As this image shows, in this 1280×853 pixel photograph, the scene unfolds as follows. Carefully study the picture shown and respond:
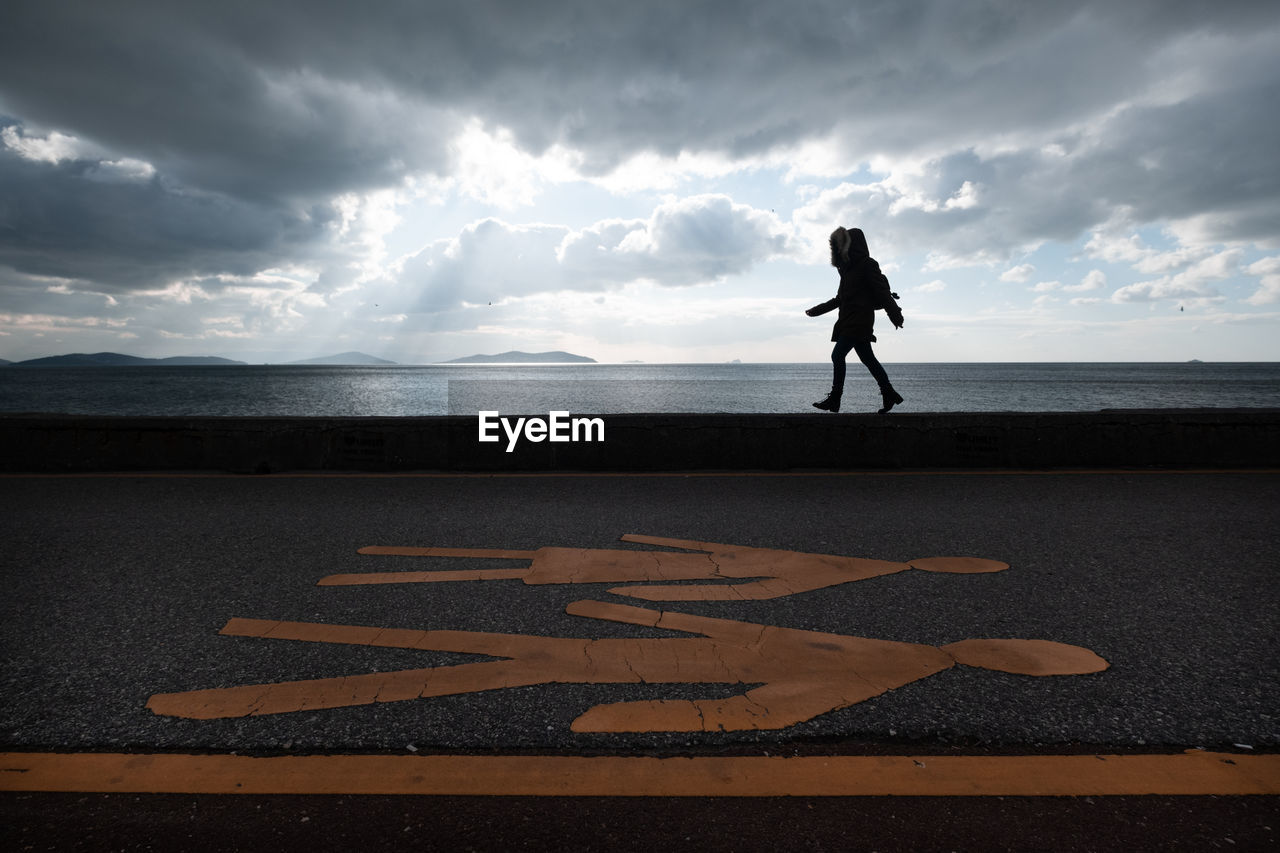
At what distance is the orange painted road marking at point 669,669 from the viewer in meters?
2.18

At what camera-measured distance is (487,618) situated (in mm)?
3031

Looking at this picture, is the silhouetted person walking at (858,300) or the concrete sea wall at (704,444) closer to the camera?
the concrete sea wall at (704,444)

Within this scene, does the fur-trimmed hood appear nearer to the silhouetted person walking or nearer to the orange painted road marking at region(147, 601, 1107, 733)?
the silhouetted person walking

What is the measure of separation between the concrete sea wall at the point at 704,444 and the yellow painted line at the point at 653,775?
570 cm

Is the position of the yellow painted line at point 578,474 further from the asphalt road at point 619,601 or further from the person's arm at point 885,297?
the person's arm at point 885,297

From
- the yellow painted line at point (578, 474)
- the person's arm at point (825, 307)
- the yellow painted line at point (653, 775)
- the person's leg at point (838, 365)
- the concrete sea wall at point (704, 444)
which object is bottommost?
the yellow painted line at point (653, 775)

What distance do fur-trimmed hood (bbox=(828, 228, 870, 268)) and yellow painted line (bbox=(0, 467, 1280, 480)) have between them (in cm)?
Result: 247

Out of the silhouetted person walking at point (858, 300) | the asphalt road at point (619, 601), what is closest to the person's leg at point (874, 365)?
the silhouetted person walking at point (858, 300)

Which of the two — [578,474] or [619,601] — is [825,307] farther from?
[619,601]

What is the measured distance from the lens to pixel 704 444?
763cm

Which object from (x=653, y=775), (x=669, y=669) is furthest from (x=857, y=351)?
(x=653, y=775)

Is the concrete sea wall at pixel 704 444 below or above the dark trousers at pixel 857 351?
below

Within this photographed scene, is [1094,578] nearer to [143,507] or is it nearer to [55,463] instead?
[143,507]

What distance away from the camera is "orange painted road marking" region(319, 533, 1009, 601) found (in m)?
3.44
